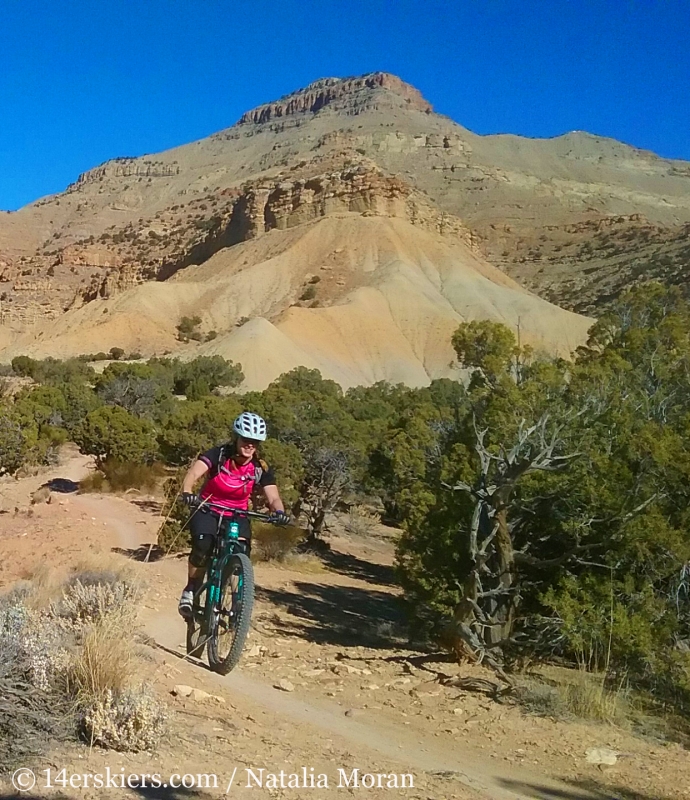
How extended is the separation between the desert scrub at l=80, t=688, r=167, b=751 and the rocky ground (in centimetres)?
8

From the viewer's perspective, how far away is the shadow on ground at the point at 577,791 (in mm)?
6668

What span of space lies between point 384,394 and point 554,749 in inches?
1379

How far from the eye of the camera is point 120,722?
200 inches

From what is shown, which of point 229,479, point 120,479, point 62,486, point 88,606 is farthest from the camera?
point 62,486

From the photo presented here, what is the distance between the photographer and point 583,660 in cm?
1013

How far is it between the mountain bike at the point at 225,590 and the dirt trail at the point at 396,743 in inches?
59.8

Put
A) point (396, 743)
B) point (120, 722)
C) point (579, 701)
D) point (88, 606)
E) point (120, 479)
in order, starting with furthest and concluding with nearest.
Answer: point (120, 479), point (579, 701), point (396, 743), point (88, 606), point (120, 722)

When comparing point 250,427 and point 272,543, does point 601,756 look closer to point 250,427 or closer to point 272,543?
point 250,427

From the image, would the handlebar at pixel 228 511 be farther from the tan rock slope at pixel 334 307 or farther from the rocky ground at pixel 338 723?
the tan rock slope at pixel 334 307

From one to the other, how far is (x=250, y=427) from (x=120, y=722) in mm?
2170

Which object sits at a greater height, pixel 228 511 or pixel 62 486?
pixel 228 511

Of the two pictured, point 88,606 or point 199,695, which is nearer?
point 199,695

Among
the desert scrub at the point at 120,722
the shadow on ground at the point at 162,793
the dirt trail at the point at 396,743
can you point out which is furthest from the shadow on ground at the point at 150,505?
the shadow on ground at the point at 162,793

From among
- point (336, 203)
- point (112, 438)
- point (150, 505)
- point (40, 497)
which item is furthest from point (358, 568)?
point (336, 203)
